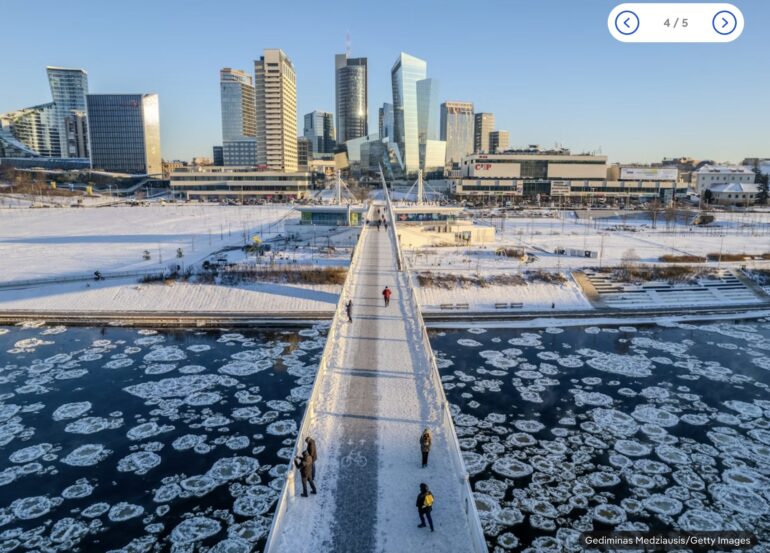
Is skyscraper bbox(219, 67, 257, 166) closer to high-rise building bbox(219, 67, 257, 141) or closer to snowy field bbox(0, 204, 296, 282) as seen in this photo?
high-rise building bbox(219, 67, 257, 141)

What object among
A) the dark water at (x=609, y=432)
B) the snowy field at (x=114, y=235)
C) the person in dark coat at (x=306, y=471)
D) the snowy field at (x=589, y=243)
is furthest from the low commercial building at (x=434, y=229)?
the person in dark coat at (x=306, y=471)

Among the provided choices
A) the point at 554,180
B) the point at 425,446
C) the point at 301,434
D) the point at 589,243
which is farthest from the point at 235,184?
the point at 425,446

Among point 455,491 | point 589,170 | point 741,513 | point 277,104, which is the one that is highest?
point 277,104

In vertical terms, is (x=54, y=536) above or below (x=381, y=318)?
below

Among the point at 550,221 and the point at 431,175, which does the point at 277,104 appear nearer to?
the point at 431,175

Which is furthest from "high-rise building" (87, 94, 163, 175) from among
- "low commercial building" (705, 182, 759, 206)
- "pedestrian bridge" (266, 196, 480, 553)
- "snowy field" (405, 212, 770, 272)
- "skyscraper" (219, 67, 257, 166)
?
"pedestrian bridge" (266, 196, 480, 553)

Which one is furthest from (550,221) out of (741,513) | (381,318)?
(741,513)
